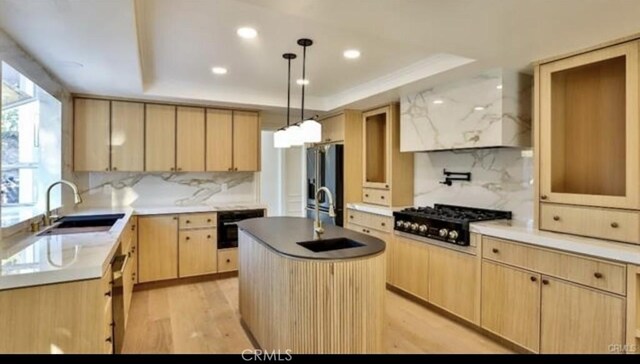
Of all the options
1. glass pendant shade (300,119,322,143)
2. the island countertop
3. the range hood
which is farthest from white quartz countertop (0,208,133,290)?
the range hood

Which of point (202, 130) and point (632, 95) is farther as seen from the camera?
point (202, 130)

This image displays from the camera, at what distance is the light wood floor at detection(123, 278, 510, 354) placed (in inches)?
109

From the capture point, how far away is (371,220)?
432 cm

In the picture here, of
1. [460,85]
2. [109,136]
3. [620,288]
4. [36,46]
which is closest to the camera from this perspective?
[620,288]

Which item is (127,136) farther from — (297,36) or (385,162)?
(385,162)

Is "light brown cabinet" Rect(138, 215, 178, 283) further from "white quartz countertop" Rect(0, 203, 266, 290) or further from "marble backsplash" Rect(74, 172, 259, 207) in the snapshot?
"white quartz countertop" Rect(0, 203, 266, 290)

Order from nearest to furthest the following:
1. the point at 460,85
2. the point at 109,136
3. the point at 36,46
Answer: the point at 36,46 → the point at 460,85 → the point at 109,136

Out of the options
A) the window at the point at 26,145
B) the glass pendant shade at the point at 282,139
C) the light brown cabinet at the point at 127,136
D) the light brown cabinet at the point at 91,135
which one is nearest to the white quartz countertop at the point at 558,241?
the glass pendant shade at the point at 282,139

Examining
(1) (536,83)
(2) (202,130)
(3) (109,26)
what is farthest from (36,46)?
(1) (536,83)

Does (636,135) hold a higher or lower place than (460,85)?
lower

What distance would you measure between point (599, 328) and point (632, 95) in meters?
1.45

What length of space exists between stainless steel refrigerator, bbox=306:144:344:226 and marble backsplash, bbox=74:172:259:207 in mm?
822

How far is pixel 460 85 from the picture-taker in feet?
10.8

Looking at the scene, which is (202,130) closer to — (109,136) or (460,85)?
(109,136)
